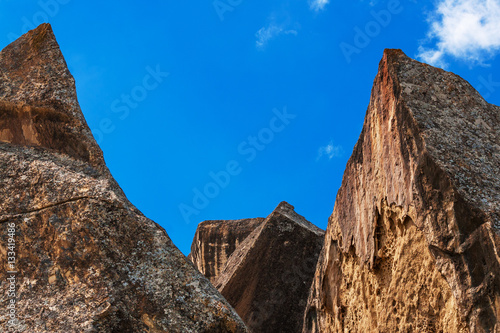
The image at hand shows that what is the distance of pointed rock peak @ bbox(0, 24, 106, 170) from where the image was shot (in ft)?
27.5

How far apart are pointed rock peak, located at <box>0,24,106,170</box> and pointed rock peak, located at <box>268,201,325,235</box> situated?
7378 mm

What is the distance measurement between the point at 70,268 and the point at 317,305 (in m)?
6.05

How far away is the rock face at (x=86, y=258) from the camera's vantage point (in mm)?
6164

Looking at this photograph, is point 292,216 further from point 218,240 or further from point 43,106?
point 43,106

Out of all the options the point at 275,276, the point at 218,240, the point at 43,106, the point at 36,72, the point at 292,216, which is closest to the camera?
the point at 43,106

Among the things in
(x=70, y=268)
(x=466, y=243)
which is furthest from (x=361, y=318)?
(x=70, y=268)

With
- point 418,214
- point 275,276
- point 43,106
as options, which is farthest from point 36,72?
point 275,276

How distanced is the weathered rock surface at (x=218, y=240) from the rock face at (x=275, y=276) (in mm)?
5433

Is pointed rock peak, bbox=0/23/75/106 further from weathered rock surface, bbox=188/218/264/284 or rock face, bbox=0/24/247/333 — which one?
weathered rock surface, bbox=188/218/264/284

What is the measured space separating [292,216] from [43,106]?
8.28m

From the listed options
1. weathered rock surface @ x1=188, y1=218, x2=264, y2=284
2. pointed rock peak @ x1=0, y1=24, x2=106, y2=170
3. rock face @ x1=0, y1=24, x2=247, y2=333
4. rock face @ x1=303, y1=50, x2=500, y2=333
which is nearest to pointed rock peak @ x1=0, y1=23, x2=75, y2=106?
pointed rock peak @ x1=0, y1=24, x2=106, y2=170

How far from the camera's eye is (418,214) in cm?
750

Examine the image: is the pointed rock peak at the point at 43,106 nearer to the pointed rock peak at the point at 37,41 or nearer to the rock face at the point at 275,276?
the pointed rock peak at the point at 37,41

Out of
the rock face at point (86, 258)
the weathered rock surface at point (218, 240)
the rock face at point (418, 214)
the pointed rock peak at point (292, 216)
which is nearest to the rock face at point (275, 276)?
the pointed rock peak at point (292, 216)
